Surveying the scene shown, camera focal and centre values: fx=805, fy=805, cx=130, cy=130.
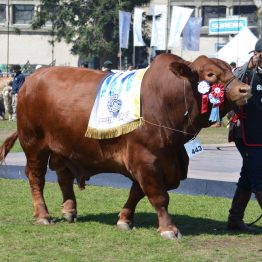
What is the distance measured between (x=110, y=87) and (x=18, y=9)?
212ft

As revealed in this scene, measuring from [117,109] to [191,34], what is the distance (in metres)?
27.5

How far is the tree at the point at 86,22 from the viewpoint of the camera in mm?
56719

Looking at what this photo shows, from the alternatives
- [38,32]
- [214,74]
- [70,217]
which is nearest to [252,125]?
[214,74]

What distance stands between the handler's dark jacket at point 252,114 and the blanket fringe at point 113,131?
1.01 metres

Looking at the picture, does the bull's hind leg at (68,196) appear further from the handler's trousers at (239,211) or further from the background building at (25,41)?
the background building at (25,41)

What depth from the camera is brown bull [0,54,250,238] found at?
304 inches

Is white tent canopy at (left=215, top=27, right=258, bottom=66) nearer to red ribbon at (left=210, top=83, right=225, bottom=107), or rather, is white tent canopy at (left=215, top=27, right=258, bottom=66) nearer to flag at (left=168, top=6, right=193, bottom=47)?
flag at (left=168, top=6, right=193, bottom=47)

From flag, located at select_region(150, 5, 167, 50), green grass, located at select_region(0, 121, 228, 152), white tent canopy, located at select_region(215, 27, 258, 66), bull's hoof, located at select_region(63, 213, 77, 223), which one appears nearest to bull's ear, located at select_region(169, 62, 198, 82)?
bull's hoof, located at select_region(63, 213, 77, 223)

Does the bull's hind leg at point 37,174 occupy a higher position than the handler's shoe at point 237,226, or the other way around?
the bull's hind leg at point 37,174

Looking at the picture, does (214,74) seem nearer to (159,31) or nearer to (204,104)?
(204,104)

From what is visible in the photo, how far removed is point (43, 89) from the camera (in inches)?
338

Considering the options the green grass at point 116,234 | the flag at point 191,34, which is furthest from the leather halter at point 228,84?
the flag at point 191,34

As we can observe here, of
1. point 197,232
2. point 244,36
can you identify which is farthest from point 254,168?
point 244,36

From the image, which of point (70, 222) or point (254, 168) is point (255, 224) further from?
point (70, 222)
